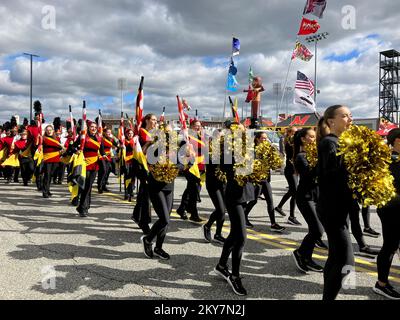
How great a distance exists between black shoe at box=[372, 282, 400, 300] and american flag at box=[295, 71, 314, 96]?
7.68 meters

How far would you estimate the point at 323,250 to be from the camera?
560 cm

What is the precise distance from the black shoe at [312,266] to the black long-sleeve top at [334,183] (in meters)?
1.70

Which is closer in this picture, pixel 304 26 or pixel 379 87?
pixel 304 26

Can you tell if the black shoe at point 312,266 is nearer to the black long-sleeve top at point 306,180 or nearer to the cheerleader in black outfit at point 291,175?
the black long-sleeve top at point 306,180

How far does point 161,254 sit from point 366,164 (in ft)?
10.2

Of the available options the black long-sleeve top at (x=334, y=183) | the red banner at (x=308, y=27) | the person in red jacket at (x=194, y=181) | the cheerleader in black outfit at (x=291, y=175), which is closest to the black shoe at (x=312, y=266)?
the black long-sleeve top at (x=334, y=183)

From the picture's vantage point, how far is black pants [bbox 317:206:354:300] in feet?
10.1

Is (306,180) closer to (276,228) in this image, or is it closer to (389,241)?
(389,241)

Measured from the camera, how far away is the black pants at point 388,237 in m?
3.81

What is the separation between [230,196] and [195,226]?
10.5ft

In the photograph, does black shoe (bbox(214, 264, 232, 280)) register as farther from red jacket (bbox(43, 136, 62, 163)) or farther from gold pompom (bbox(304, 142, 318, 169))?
red jacket (bbox(43, 136, 62, 163))

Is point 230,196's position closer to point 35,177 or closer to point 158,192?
point 158,192

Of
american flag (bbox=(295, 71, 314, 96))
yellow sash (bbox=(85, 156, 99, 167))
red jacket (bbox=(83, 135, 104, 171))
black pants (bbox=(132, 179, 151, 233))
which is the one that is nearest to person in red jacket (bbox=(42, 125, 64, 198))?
red jacket (bbox=(83, 135, 104, 171))
